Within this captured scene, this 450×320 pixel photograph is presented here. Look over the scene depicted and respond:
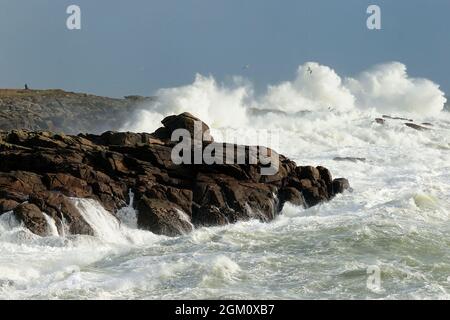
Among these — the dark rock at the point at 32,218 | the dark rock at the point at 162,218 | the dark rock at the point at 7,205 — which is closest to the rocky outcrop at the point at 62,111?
the dark rock at the point at 162,218

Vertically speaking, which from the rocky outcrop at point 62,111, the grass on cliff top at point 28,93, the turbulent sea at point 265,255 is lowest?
the turbulent sea at point 265,255

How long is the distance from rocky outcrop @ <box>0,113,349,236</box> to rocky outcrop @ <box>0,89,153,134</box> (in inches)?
1162

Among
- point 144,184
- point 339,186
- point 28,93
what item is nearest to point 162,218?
point 144,184

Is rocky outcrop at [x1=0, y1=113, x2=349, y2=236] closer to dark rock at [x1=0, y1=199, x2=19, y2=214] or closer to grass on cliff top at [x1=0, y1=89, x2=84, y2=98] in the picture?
dark rock at [x1=0, y1=199, x2=19, y2=214]

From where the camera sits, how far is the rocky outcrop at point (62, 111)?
5294 centimetres

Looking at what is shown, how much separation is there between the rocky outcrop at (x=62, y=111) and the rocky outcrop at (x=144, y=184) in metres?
29.5

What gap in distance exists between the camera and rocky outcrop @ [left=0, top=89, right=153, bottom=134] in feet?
174

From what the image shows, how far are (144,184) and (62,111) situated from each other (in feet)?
125

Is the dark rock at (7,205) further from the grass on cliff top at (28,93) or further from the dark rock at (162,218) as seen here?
the grass on cliff top at (28,93)

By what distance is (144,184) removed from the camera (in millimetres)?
20641

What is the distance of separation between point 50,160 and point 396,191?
13.0 meters

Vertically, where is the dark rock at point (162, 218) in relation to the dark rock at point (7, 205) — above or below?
below
